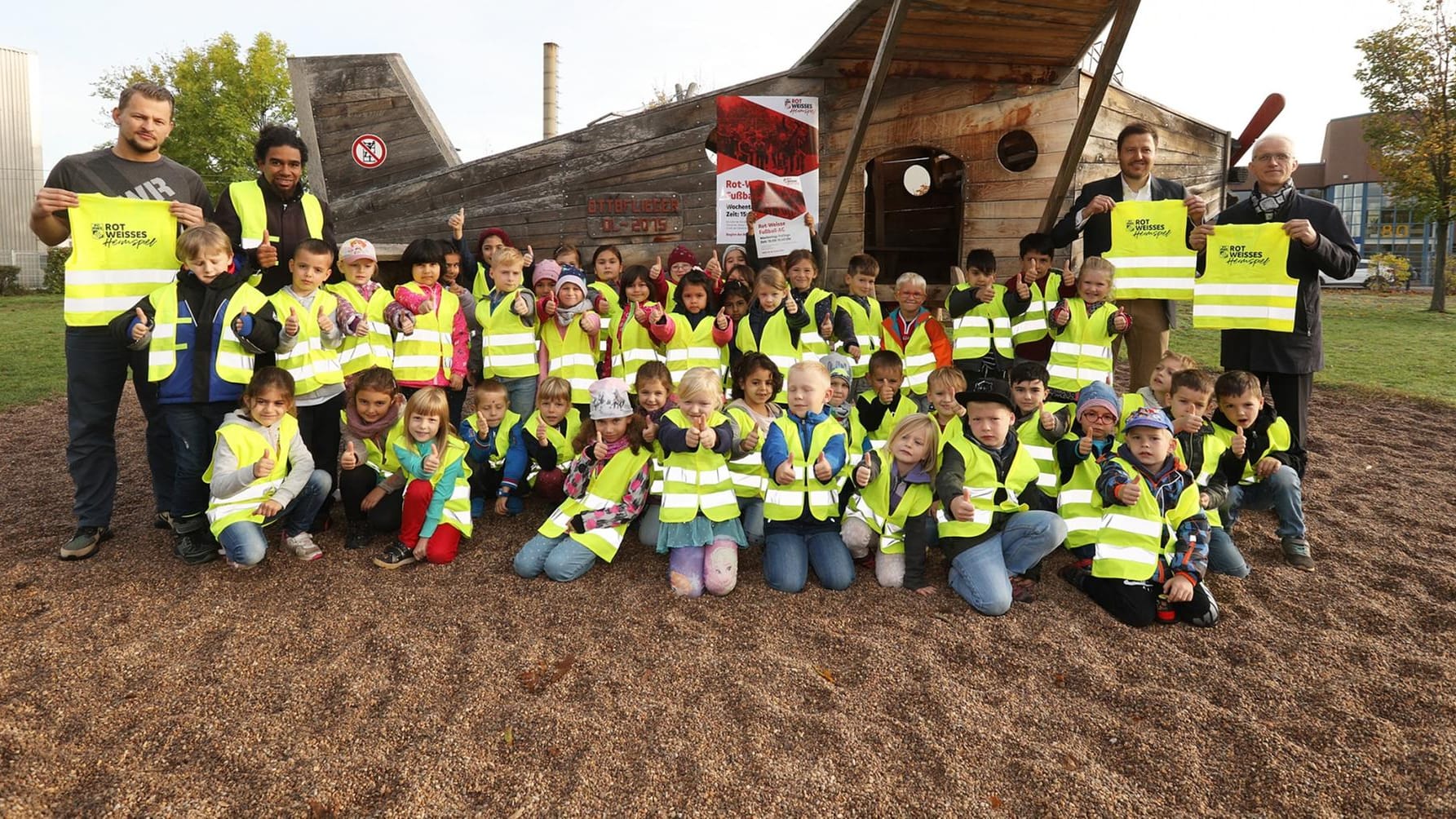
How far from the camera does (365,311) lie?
4.93m

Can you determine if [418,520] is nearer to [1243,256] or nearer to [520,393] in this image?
[520,393]

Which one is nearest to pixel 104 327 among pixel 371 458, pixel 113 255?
pixel 113 255

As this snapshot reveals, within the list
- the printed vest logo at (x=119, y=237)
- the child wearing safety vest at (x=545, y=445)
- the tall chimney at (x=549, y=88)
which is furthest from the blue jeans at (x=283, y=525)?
the tall chimney at (x=549, y=88)

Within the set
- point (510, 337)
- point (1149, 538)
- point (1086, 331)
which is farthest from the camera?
point (510, 337)

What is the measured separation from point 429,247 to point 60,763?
3494 mm

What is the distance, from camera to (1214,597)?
3.88 m

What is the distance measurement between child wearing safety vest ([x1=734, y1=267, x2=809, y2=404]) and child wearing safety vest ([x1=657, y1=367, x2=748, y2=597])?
4.39 ft

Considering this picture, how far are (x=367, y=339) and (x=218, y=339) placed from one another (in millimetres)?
876

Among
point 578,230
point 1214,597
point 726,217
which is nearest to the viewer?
point 1214,597

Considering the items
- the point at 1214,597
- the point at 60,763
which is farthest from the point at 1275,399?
the point at 60,763

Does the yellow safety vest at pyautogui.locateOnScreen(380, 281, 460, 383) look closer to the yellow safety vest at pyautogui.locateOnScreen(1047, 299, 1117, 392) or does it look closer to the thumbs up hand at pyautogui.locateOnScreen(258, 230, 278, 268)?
the thumbs up hand at pyautogui.locateOnScreen(258, 230, 278, 268)

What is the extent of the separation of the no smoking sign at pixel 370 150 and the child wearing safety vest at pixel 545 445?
6.37m

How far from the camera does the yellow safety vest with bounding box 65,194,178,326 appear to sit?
403 centimetres

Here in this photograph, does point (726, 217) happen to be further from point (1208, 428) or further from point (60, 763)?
point (60, 763)
